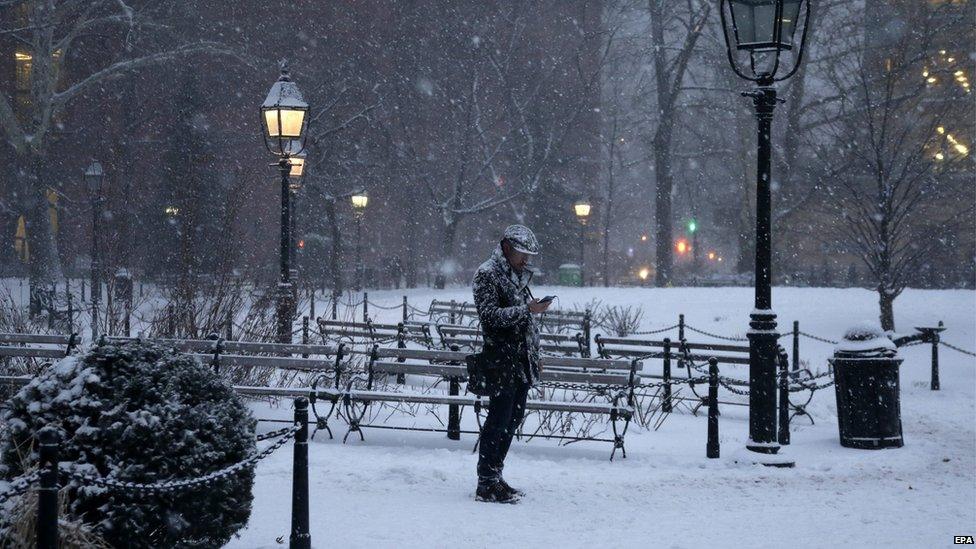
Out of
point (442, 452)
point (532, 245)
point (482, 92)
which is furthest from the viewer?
point (482, 92)

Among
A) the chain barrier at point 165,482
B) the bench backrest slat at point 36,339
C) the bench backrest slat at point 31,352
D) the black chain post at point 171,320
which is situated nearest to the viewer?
the chain barrier at point 165,482

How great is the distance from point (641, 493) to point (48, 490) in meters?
5.07

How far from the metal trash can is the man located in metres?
4.74

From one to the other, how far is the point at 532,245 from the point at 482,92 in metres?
39.0

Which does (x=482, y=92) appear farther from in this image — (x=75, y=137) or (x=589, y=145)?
(x=75, y=137)

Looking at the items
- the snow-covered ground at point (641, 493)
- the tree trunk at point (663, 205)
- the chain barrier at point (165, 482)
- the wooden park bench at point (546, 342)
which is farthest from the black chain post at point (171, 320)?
the tree trunk at point (663, 205)

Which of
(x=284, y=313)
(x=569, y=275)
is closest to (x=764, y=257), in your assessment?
(x=284, y=313)

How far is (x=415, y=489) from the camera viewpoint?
756 cm

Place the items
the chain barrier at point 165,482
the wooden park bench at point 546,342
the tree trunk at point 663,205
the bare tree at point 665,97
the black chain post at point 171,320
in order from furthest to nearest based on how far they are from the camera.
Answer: the tree trunk at point 663,205, the bare tree at point 665,97, the wooden park bench at point 546,342, the black chain post at point 171,320, the chain barrier at point 165,482

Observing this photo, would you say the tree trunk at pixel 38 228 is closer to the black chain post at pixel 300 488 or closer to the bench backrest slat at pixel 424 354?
the bench backrest slat at pixel 424 354

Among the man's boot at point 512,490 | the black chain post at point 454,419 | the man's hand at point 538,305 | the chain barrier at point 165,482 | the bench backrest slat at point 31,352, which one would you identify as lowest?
the man's boot at point 512,490

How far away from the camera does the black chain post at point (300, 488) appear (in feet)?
17.7

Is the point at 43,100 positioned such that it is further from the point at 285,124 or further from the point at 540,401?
the point at 540,401

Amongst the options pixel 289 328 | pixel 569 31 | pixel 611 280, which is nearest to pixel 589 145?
pixel 569 31
